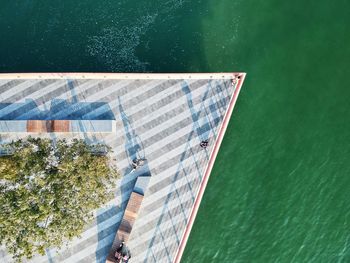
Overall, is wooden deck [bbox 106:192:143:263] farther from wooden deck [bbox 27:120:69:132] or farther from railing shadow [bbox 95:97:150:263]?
wooden deck [bbox 27:120:69:132]

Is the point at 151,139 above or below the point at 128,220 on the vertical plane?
above

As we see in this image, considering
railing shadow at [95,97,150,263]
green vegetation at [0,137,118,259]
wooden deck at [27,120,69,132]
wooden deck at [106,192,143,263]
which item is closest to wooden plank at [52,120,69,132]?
wooden deck at [27,120,69,132]

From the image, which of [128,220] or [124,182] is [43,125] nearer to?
[124,182]

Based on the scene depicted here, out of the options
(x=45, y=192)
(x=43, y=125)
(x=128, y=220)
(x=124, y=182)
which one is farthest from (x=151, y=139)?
(x=45, y=192)

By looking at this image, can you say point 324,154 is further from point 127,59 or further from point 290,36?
point 127,59

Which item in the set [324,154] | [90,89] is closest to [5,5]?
[90,89]

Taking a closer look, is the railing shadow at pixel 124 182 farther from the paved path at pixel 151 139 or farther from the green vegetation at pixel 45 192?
the green vegetation at pixel 45 192

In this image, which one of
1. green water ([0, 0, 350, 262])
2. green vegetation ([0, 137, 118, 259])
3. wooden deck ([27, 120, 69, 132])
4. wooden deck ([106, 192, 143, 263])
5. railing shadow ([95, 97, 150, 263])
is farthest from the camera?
green water ([0, 0, 350, 262])
